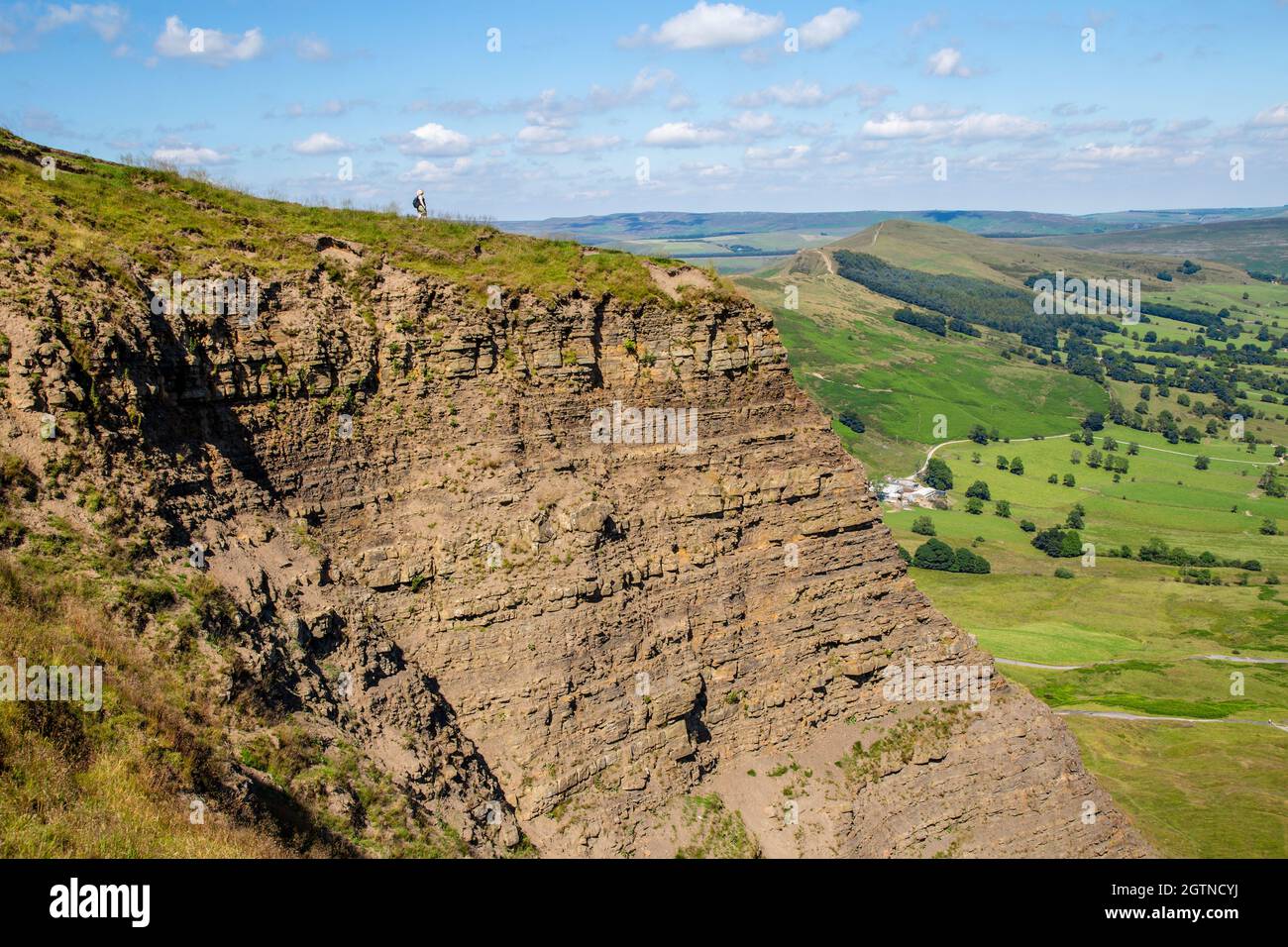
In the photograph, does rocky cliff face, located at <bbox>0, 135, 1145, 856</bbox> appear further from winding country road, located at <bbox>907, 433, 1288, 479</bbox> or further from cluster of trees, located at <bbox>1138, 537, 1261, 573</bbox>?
winding country road, located at <bbox>907, 433, 1288, 479</bbox>

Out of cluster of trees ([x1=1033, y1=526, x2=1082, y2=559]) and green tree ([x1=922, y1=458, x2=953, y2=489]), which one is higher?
green tree ([x1=922, y1=458, x2=953, y2=489])

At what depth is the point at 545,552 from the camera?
2706cm

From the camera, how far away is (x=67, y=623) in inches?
680

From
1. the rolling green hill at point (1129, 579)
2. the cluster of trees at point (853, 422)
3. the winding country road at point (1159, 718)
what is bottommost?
the winding country road at point (1159, 718)

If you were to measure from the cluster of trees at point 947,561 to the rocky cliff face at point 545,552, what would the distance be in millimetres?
84598

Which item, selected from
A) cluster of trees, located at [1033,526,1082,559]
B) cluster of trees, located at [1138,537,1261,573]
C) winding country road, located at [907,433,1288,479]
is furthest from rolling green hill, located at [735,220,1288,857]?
cluster of trees, located at [1033,526,1082,559]

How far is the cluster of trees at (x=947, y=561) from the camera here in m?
115

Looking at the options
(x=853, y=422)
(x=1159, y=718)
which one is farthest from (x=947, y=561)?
(x=853, y=422)

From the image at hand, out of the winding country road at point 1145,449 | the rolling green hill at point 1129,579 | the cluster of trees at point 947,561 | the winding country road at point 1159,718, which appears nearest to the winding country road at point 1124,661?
the rolling green hill at point 1129,579

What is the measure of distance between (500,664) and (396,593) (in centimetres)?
406

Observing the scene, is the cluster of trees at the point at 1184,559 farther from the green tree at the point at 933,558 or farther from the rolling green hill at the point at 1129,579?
the green tree at the point at 933,558

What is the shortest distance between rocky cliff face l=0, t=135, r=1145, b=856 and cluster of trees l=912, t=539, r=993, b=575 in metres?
84.6

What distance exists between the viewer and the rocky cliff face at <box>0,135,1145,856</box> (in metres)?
22.1

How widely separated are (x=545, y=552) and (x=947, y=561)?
100m
